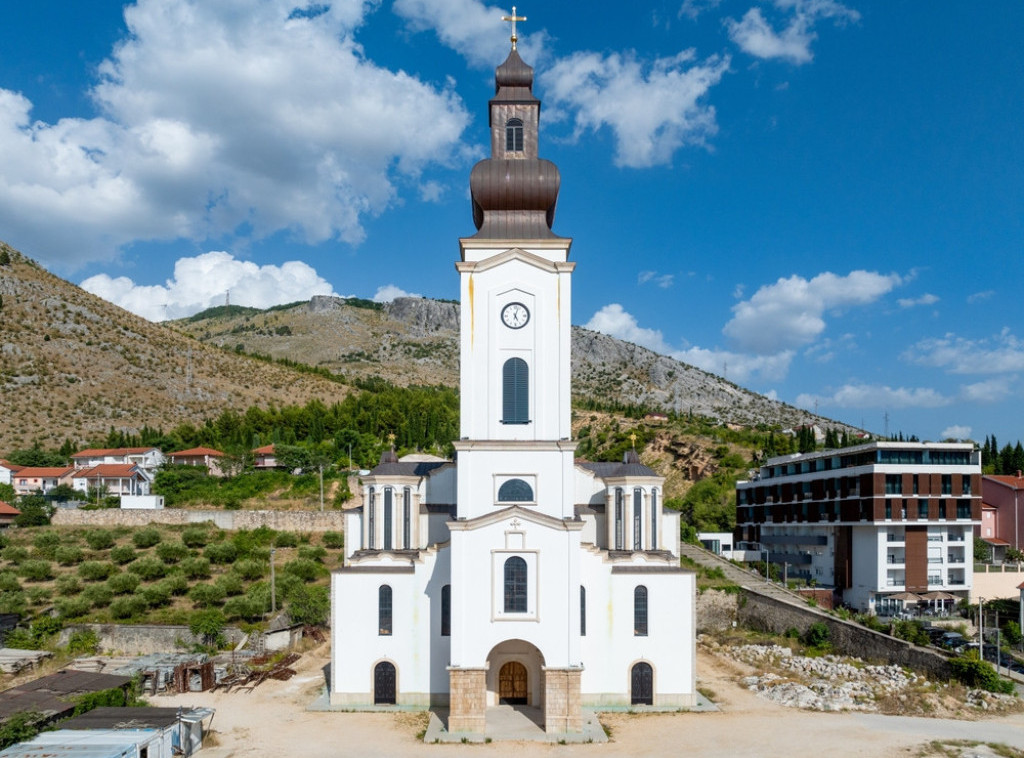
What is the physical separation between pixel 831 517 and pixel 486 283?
33615 mm

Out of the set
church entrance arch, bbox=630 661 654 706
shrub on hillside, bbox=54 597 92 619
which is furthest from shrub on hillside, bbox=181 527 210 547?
church entrance arch, bbox=630 661 654 706

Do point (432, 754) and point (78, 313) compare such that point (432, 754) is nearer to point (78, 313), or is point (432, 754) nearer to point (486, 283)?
point (486, 283)

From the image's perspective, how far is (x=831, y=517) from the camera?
5191 centimetres

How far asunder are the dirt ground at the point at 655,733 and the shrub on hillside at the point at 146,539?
27.1 m

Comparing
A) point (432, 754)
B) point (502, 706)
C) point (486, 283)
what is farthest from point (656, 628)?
point (486, 283)

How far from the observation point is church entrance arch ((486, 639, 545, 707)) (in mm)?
28844

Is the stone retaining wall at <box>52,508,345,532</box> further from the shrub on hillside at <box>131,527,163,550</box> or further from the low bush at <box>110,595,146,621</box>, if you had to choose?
the low bush at <box>110,595,146,621</box>

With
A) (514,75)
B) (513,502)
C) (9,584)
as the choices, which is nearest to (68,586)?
(9,584)

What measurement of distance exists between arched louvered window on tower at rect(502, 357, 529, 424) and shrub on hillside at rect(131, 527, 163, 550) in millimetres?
36510

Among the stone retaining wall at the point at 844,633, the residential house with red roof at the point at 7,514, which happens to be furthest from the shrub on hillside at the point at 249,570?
the stone retaining wall at the point at 844,633

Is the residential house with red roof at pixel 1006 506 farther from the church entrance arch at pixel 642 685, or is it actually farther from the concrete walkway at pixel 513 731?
the concrete walkway at pixel 513 731

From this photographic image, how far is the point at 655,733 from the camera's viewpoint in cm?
2591

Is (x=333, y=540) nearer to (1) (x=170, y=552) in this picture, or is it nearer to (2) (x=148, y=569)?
(1) (x=170, y=552)

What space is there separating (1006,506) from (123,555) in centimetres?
6245
